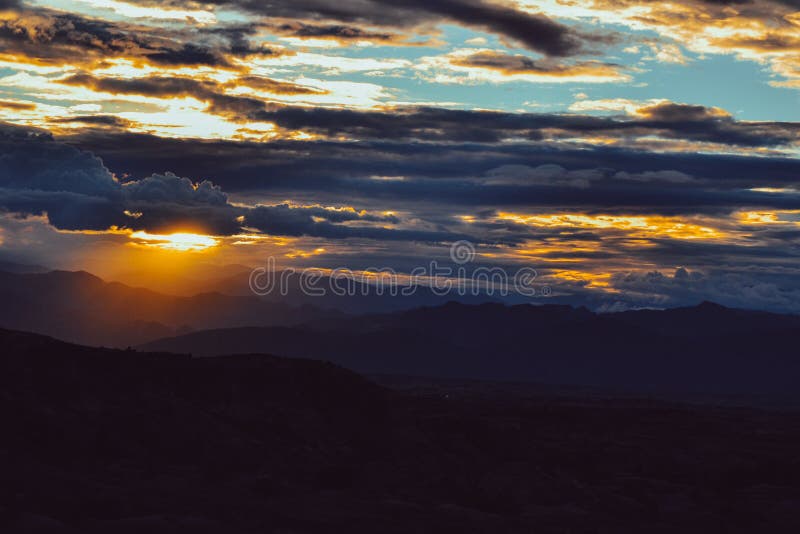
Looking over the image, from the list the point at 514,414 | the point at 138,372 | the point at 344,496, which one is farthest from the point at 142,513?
the point at 514,414

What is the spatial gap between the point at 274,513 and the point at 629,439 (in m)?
66.4

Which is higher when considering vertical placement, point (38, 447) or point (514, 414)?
point (38, 447)

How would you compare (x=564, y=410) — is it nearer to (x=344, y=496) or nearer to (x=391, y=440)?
(x=391, y=440)

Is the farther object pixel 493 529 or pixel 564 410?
pixel 564 410

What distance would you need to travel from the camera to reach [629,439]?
114250 millimetres

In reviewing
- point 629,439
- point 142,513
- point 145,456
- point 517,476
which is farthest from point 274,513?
point 629,439

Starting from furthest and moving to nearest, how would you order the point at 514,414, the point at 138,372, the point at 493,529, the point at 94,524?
the point at 514,414, the point at 138,372, the point at 493,529, the point at 94,524

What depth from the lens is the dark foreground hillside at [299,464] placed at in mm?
59844

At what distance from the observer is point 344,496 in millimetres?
67500

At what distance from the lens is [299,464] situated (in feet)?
253

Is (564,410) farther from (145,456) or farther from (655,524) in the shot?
(145,456)

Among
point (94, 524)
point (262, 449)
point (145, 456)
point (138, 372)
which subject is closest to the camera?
point (94, 524)

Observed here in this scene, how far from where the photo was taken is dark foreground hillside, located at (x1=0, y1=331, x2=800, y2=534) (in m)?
59.8

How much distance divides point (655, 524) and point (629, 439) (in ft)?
149
